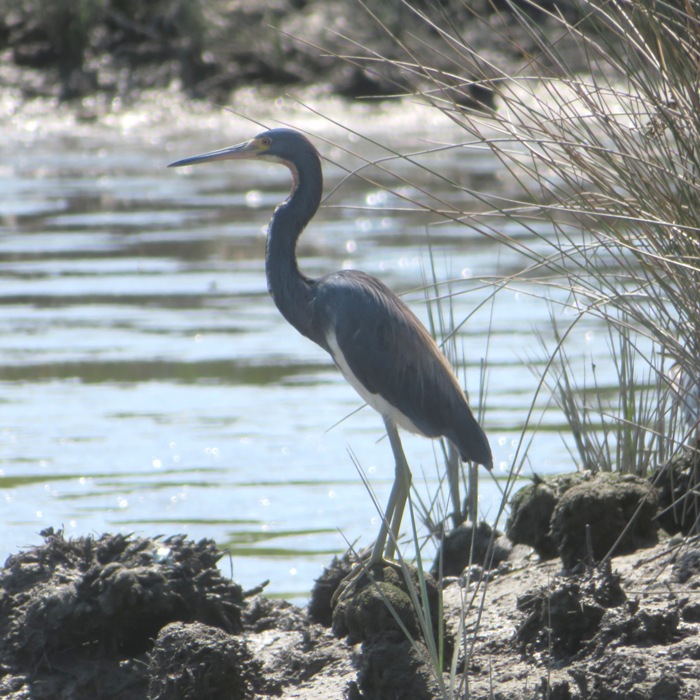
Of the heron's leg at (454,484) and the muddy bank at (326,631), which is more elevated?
the heron's leg at (454,484)

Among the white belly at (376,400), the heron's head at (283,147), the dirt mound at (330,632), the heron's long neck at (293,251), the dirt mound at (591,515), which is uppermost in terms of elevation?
the heron's head at (283,147)

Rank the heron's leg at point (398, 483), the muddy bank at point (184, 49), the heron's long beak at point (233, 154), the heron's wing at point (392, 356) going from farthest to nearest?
the muddy bank at point (184, 49) → the heron's long beak at point (233, 154) → the heron's wing at point (392, 356) → the heron's leg at point (398, 483)

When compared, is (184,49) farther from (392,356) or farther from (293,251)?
(392,356)

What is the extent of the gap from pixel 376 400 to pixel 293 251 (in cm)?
59

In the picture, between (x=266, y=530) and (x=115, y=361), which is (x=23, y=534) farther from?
(x=115, y=361)

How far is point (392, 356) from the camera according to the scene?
450cm

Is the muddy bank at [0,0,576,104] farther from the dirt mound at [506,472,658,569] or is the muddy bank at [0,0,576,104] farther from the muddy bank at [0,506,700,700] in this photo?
the muddy bank at [0,506,700,700]

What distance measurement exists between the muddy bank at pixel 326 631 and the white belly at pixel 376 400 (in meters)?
0.51

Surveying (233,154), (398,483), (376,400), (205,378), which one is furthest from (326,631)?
(205,378)

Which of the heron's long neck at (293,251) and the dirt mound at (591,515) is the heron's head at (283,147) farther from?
the dirt mound at (591,515)

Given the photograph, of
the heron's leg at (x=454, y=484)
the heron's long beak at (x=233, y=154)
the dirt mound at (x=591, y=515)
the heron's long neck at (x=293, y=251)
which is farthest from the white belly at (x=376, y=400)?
the heron's long beak at (x=233, y=154)

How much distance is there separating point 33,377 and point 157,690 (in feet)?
14.6

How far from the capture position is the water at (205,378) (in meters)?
5.54

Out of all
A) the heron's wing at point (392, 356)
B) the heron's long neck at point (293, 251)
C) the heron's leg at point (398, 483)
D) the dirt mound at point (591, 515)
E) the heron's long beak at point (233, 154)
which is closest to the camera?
the dirt mound at point (591, 515)
